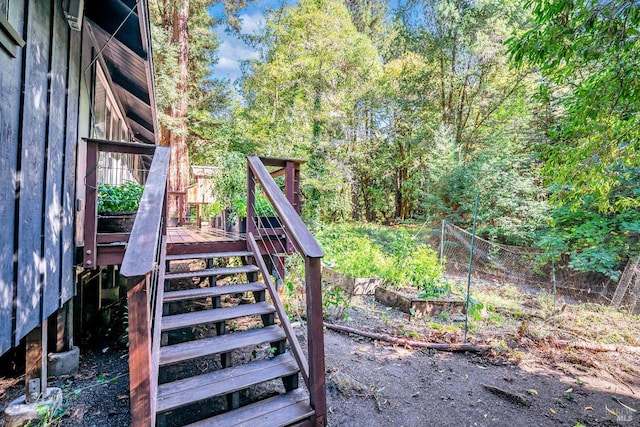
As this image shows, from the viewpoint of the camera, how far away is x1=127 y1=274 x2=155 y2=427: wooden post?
1405mm

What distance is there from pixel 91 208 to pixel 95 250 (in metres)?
0.42

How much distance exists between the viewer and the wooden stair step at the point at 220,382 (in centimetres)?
188

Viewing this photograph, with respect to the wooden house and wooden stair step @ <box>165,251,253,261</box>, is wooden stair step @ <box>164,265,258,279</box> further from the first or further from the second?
wooden stair step @ <box>165,251,253,261</box>

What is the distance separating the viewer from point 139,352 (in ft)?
4.74

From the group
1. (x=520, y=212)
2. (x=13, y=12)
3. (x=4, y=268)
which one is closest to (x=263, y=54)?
(x=520, y=212)

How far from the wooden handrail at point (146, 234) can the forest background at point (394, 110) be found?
12.1 ft

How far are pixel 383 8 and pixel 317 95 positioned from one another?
8.18 metres

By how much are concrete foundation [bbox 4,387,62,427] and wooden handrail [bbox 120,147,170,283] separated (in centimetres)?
178

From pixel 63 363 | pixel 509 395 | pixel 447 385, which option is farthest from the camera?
pixel 63 363

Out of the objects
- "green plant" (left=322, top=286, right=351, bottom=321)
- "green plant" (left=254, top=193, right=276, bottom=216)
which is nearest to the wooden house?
"green plant" (left=254, top=193, right=276, bottom=216)

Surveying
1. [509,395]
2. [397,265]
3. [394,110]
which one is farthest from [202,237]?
[394,110]

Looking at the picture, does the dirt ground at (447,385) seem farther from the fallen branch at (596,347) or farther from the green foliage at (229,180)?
the green foliage at (229,180)

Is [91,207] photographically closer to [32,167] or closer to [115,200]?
[115,200]

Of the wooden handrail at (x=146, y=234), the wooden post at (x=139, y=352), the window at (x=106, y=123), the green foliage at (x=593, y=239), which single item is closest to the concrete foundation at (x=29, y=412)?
the wooden post at (x=139, y=352)
